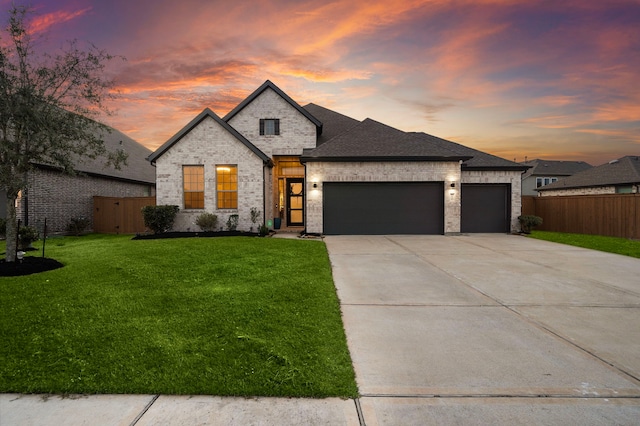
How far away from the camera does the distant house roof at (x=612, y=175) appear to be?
22.2 meters

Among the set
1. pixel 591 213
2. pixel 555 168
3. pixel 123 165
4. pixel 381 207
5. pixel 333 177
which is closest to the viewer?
pixel 333 177

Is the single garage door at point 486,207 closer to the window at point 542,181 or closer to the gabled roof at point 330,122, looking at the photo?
the gabled roof at point 330,122

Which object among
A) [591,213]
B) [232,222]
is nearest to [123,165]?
[232,222]

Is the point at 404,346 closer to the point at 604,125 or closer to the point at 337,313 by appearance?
the point at 337,313

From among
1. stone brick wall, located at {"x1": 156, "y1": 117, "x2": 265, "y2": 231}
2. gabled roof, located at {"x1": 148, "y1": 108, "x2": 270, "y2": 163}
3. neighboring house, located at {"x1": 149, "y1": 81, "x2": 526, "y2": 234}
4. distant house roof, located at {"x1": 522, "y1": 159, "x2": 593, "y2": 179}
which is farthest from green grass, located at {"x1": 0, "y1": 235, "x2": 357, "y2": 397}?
distant house roof, located at {"x1": 522, "y1": 159, "x2": 593, "y2": 179}

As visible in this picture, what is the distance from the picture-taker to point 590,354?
350 cm

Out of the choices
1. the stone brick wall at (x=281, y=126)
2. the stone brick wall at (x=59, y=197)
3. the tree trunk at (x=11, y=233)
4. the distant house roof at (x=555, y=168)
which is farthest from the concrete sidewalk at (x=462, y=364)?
the distant house roof at (x=555, y=168)

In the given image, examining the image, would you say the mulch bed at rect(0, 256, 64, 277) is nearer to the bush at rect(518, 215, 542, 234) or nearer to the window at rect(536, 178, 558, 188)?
the bush at rect(518, 215, 542, 234)

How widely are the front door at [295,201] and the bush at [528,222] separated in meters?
11.3

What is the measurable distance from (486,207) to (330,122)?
34.7ft

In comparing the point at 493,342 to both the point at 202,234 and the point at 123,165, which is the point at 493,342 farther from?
the point at 123,165

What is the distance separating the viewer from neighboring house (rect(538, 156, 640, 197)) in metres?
22.1

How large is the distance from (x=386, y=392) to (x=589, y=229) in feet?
63.4

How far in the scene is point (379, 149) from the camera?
1521 centimetres
